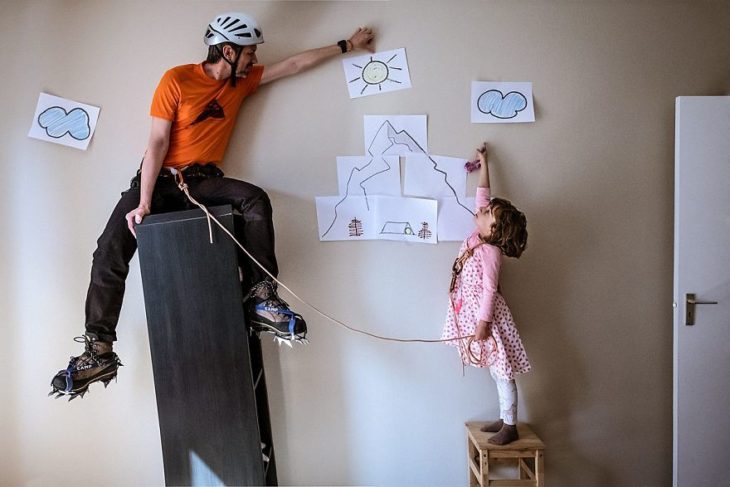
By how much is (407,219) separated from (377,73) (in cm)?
62

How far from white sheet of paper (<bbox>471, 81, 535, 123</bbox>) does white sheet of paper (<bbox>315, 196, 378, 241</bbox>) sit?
579 millimetres

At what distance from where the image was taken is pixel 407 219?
2090 millimetres

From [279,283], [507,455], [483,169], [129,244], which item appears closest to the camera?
[279,283]

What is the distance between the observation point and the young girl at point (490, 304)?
6.21 feet

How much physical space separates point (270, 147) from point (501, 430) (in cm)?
147

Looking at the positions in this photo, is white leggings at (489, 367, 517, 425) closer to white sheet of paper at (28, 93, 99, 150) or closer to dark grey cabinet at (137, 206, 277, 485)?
dark grey cabinet at (137, 206, 277, 485)

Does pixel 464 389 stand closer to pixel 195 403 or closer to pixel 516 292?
pixel 516 292

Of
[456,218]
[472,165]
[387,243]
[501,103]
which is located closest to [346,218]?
[387,243]

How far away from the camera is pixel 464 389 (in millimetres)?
2131

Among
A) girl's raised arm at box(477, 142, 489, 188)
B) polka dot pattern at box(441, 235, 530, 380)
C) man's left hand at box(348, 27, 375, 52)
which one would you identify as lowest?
polka dot pattern at box(441, 235, 530, 380)

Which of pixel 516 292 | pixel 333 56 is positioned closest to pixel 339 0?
pixel 333 56

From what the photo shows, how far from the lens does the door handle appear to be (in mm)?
2064

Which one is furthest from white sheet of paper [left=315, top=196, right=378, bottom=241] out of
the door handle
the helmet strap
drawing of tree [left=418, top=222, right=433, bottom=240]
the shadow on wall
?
the door handle

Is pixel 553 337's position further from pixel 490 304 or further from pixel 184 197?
pixel 184 197
